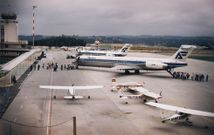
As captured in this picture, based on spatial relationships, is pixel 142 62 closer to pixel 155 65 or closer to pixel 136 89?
pixel 155 65

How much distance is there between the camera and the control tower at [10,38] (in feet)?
193

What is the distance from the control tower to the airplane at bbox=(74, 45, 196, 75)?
824 inches

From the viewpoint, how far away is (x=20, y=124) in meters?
15.7

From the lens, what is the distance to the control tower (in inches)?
2318

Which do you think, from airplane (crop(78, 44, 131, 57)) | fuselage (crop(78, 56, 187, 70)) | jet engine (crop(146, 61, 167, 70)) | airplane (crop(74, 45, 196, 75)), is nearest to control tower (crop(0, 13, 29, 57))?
airplane (crop(78, 44, 131, 57))

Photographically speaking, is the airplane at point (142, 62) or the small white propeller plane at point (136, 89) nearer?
the small white propeller plane at point (136, 89)

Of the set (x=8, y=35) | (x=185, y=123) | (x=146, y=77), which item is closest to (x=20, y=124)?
(x=185, y=123)

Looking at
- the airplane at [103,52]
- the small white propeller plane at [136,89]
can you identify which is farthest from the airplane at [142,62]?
the airplane at [103,52]

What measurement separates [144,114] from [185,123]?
2.85 meters

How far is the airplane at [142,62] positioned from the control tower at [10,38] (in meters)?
20.9

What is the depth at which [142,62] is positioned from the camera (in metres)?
38.2

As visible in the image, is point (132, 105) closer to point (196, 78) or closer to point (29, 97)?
point (29, 97)

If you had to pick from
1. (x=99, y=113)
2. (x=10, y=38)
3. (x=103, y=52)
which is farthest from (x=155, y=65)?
(x=10, y=38)

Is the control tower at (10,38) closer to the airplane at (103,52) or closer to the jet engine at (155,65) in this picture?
the airplane at (103,52)
